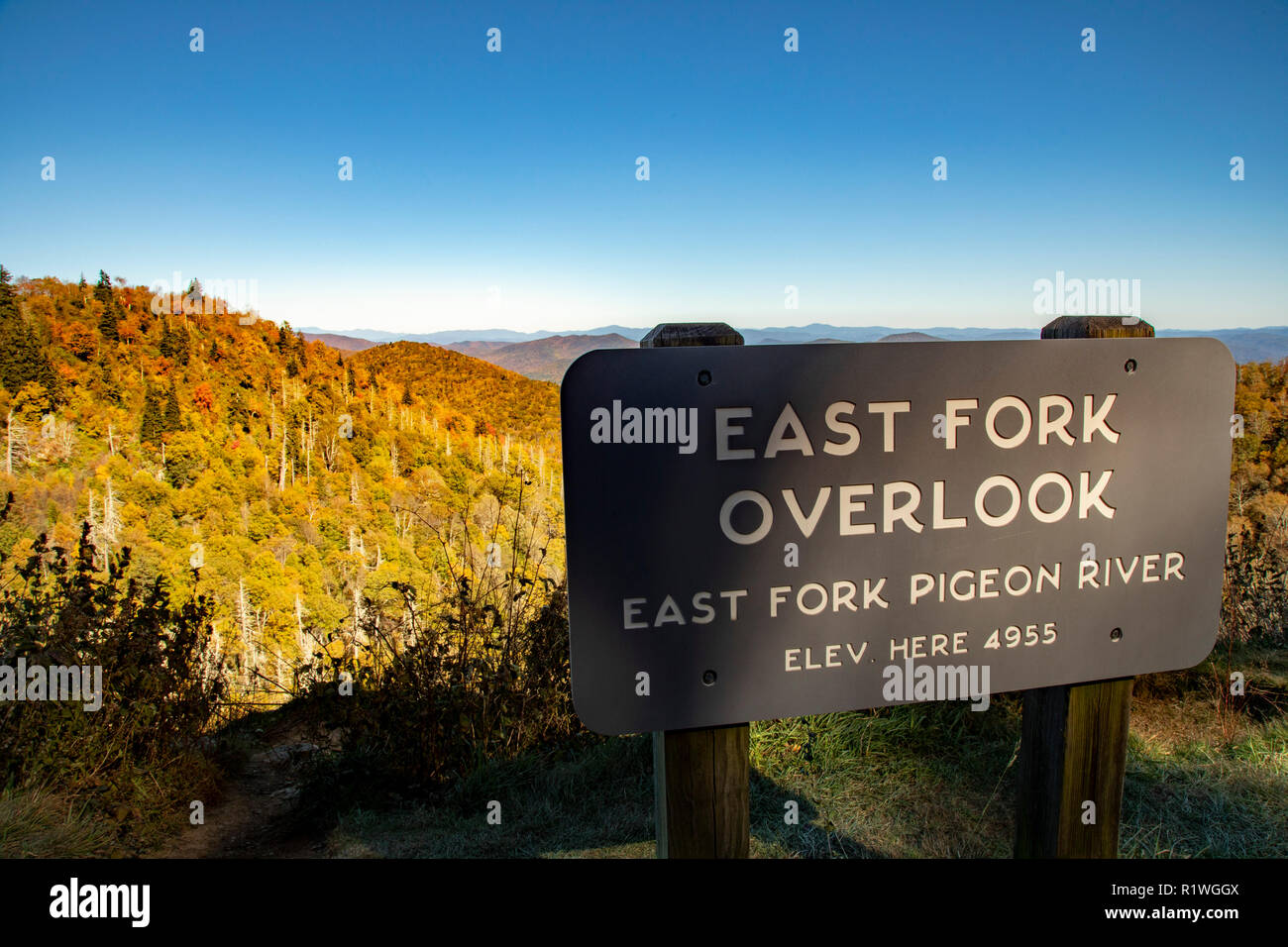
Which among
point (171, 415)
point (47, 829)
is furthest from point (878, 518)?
point (171, 415)

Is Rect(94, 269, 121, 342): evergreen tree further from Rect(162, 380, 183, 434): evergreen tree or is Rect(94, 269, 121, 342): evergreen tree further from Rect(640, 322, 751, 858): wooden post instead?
Rect(640, 322, 751, 858): wooden post

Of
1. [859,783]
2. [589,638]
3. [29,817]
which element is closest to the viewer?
[589,638]

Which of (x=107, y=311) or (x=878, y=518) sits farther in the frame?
(x=107, y=311)

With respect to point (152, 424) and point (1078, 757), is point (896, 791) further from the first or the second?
point (152, 424)

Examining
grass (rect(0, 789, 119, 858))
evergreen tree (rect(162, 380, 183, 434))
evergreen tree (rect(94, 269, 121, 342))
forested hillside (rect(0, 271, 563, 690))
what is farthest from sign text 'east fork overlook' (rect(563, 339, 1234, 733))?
evergreen tree (rect(94, 269, 121, 342))

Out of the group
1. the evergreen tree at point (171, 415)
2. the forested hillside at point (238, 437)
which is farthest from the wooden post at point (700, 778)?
the evergreen tree at point (171, 415)
